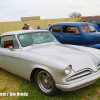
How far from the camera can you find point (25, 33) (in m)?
3.91

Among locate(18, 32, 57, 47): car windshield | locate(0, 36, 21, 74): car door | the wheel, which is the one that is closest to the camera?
the wheel

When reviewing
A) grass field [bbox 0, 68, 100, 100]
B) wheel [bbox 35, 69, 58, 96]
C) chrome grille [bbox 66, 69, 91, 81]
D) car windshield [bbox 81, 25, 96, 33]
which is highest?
car windshield [bbox 81, 25, 96, 33]

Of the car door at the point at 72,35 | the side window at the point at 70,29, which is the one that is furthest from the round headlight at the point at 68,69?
the side window at the point at 70,29

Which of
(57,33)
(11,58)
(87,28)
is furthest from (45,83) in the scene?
(87,28)

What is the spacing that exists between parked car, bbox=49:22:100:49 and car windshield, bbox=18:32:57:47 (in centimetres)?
251

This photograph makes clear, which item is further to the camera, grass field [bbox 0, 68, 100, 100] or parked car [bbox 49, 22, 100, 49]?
parked car [bbox 49, 22, 100, 49]

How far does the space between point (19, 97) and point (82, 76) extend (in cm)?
155

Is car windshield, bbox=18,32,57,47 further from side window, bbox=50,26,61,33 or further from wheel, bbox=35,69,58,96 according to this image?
side window, bbox=50,26,61,33

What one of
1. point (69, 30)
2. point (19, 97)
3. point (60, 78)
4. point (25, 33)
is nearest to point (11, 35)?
point (25, 33)

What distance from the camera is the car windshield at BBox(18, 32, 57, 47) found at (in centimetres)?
375

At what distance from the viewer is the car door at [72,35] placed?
6393 mm

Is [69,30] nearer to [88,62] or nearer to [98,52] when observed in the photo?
[98,52]

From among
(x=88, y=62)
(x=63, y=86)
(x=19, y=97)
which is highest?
(x=88, y=62)

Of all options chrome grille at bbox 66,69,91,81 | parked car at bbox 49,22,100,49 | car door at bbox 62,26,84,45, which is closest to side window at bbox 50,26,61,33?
parked car at bbox 49,22,100,49
